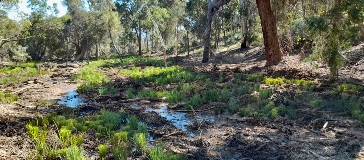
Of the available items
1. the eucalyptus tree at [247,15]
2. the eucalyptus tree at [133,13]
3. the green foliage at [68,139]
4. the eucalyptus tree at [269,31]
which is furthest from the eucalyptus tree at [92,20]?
the green foliage at [68,139]

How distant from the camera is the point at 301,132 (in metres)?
6.19

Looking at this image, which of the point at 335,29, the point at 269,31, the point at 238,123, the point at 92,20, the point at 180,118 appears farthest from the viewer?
the point at 92,20

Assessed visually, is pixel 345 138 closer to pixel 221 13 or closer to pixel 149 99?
pixel 149 99

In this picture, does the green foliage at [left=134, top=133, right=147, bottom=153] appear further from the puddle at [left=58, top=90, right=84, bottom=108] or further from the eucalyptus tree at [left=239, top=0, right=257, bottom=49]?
the eucalyptus tree at [left=239, top=0, right=257, bottom=49]

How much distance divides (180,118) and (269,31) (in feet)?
24.6

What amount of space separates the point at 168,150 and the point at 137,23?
39447 millimetres

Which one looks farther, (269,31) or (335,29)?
(269,31)

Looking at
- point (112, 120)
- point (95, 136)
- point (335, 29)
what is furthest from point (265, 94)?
point (95, 136)

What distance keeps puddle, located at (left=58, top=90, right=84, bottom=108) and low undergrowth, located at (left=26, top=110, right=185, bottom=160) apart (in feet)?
8.55

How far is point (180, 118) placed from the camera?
25.5 ft

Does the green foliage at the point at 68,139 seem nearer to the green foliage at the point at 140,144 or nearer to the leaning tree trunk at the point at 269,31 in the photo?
the green foliage at the point at 140,144

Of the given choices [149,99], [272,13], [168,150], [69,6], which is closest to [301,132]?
[168,150]

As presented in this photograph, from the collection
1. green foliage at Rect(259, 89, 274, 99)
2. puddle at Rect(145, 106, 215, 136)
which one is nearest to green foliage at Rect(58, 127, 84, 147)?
puddle at Rect(145, 106, 215, 136)

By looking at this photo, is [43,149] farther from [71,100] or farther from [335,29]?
[335,29]
